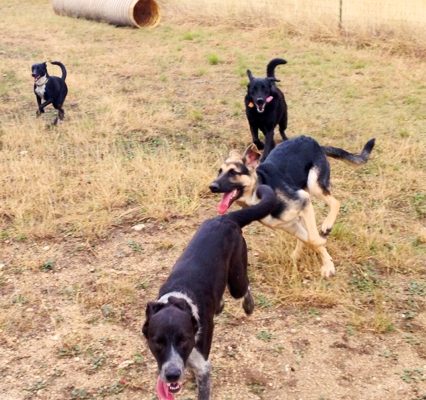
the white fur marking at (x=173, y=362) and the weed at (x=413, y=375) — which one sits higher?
the white fur marking at (x=173, y=362)

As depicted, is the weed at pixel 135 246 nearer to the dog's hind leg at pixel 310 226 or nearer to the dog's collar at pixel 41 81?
the dog's hind leg at pixel 310 226

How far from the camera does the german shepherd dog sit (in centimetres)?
394

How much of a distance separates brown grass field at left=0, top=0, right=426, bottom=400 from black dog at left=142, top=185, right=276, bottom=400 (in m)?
0.47

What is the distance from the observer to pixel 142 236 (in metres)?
4.91

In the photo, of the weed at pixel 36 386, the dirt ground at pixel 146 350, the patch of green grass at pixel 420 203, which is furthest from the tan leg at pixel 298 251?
the weed at pixel 36 386

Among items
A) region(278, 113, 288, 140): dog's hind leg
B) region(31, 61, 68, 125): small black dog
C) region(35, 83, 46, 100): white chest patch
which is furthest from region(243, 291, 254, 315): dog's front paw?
region(35, 83, 46, 100): white chest patch

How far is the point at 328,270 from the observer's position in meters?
4.28

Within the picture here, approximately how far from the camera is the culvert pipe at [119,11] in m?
13.5

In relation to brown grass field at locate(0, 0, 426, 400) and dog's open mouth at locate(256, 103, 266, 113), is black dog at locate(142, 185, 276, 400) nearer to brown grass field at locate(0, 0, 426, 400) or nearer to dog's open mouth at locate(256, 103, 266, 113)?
brown grass field at locate(0, 0, 426, 400)

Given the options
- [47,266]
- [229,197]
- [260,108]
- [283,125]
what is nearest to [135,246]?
[47,266]

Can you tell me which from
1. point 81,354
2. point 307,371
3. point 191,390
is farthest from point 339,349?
point 81,354

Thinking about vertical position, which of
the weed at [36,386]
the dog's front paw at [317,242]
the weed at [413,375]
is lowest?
the weed at [36,386]

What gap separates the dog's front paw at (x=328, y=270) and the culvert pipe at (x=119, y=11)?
10598 mm

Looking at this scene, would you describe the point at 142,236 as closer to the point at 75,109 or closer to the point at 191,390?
the point at 191,390
